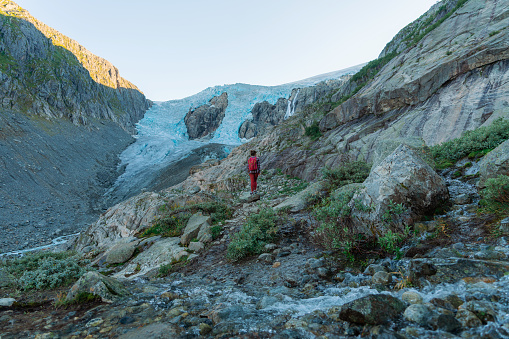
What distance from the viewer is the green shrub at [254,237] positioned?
558 centimetres

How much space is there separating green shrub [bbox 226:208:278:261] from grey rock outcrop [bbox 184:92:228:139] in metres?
78.9

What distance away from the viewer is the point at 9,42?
5725 cm

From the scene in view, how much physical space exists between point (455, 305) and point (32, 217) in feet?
135

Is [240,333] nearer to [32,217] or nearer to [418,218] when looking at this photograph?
[418,218]

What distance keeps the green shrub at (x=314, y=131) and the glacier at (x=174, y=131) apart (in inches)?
1277

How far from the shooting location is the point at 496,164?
4.45 meters

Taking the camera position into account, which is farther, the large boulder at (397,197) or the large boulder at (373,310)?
the large boulder at (397,197)

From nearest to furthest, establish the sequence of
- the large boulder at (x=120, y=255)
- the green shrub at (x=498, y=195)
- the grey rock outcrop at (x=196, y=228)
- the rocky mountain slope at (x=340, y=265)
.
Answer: the rocky mountain slope at (x=340, y=265)
the green shrub at (x=498, y=195)
the grey rock outcrop at (x=196, y=228)
the large boulder at (x=120, y=255)

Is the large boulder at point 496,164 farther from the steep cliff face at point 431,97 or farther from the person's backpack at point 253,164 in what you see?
the person's backpack at point 253,164

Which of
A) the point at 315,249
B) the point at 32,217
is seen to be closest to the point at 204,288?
the point at 315,249

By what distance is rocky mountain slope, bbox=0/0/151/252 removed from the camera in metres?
31.8

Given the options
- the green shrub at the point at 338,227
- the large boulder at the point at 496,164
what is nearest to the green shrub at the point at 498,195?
the large boulder at the point at 496,164

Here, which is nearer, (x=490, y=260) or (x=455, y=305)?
(x=455, y=305)

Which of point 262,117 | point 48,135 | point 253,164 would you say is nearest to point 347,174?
point 253,164
